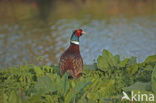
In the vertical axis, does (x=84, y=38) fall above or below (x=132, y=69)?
above

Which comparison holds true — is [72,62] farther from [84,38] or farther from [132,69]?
[84,38]

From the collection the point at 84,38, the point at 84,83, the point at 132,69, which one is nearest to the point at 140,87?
the point at 84,83

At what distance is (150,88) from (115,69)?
42.6 inches

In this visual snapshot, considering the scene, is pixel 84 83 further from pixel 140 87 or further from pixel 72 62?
pixel 140 87

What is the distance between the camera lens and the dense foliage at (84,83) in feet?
10.3

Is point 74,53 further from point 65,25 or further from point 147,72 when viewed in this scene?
point 65,25

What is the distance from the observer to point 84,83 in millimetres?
3367

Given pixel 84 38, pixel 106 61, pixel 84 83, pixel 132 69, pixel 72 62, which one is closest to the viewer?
pixel 84 83

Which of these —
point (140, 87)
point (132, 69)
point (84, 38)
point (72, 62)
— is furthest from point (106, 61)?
point (84, 38)

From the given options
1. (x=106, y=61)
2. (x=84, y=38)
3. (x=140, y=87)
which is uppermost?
(x=84, y=38)

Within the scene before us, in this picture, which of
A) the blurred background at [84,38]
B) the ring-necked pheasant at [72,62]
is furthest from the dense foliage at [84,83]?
the blurred background at [84,38]

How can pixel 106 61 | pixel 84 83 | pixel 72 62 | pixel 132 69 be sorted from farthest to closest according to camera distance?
1. pixel 106 61
2. pixel 132 69
3. pixel 72 62
4. pixel 84 83

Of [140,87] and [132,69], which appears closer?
[140,87]

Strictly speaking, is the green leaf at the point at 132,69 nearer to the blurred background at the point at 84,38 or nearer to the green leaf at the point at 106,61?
the green leaf at the point at 106,61
